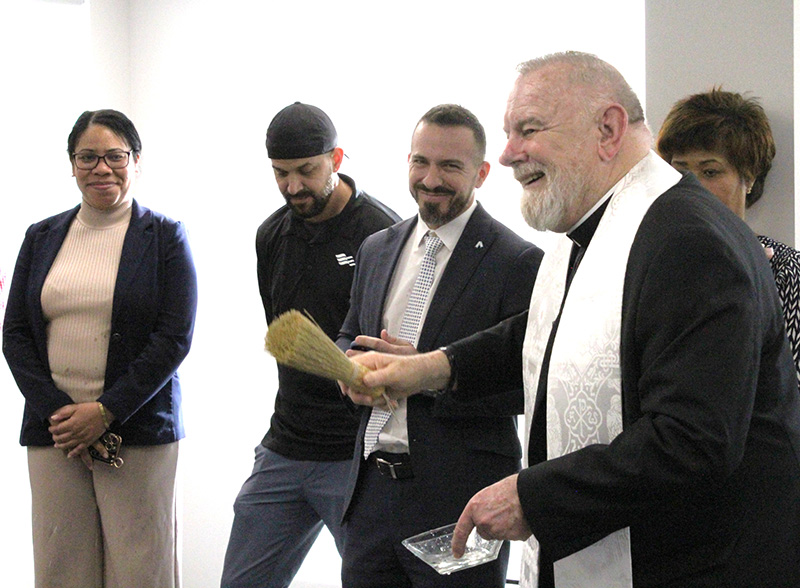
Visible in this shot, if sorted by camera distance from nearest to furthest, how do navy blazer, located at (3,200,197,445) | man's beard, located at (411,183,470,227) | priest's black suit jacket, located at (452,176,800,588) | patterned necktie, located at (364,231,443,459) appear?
Result: priest's black suit jacket, located at (452,176,800,588) → patterned necktie, located at (364,231,443,459) → man's beard, located at (411,183,470,227) → navy blazer, located at (3,200,197,445)

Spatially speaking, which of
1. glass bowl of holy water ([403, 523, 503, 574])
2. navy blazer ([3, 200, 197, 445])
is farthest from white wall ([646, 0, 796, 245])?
navy blazer ([3, 200, 197, 445])

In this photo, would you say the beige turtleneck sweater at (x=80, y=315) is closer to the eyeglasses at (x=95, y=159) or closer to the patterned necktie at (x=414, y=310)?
the eyeglasses at (x=95, y=159)

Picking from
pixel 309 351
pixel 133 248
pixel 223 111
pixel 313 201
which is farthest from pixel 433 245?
pixel 223 111

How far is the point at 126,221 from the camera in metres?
3.37

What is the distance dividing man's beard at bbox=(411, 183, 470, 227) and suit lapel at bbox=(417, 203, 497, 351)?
63 millimetres

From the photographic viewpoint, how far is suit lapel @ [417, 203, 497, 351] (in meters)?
2.49

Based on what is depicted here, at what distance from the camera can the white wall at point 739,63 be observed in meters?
2.71

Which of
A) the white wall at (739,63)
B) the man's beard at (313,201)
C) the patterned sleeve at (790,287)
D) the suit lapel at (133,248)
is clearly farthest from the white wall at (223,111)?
the patterned sleeve at (790,287)

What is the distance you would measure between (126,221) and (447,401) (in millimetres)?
1598

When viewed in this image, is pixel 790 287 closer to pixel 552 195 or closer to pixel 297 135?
pixel 552 195

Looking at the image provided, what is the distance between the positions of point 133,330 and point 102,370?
0.17 meters

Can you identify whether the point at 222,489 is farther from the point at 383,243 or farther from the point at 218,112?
the point at 383,243

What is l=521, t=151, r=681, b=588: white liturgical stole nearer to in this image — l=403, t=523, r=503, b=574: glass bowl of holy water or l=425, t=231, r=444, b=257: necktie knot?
l=403, t=523, r=503, b=574: glass bowl of holy water

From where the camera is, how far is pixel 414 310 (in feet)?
8.42
